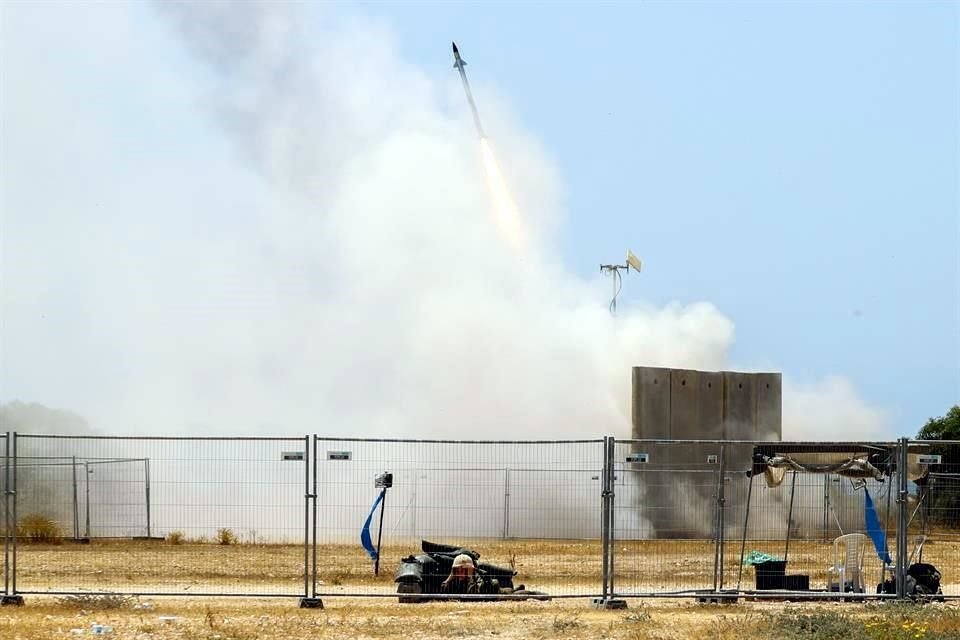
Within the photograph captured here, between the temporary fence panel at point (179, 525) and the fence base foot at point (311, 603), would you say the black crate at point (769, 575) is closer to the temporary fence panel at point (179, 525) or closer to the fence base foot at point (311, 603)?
the fence base foot at point (311, 603)

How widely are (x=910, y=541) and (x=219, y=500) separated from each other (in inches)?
437

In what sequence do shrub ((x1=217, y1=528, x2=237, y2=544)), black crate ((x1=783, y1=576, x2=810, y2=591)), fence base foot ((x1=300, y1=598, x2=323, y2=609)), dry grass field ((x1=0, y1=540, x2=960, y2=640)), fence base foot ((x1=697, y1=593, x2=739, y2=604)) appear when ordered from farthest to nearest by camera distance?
shrub ((x1=217, y1=528, x2=237, y2=544)) < black crate ((x1=783, y1=576, x2=810, y2=591)) < fence base foot ((x1=697, y1=593, x2=739, y2=604)) < fence base foot ((x1=300, y1=598, x2=323, y2=609)) < dry grass field ((x1=0, y1=540, x2=960, y2=640))

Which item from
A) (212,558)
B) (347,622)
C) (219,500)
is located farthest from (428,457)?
(347,622)

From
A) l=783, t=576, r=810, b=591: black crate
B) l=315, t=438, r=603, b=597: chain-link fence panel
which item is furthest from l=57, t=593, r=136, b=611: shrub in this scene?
l=783, t=576, r=810, b=591: black crate

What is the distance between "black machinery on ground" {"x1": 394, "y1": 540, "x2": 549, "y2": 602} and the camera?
19.1m

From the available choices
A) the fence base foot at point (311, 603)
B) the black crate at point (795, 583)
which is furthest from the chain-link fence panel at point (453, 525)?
the black crate at point (795, 583)

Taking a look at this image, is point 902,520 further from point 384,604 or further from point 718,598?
point 384,604

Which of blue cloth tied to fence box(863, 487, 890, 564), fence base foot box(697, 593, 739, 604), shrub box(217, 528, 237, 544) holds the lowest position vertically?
fence base foot box(697, 593, 739, 604)

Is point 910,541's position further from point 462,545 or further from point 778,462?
point 462,545

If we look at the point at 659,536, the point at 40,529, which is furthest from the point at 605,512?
the point at 40,529

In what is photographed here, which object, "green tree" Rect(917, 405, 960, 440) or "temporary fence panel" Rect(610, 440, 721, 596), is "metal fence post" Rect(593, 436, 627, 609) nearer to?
"temporary fence panel" Rect(610, 440, 721, 596)

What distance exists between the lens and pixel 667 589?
20.4 meters

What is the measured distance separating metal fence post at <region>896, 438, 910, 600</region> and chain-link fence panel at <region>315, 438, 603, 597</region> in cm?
431

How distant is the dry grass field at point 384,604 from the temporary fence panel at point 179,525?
0.08 metres
